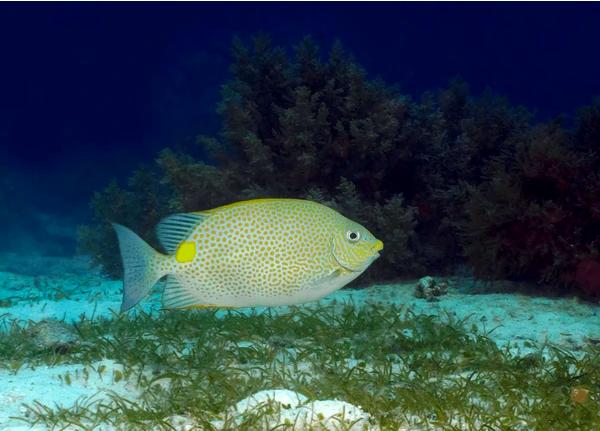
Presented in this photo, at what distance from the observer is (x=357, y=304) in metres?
6.09

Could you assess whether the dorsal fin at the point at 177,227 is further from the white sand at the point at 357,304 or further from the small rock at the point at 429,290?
the small rock at the point at 429,290

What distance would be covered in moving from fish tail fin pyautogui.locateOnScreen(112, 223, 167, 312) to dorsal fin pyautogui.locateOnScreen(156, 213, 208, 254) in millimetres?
100

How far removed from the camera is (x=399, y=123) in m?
7.99

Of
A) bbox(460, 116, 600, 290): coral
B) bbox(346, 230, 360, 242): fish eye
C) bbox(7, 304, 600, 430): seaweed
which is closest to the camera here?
bbox(7, 304, 600, 430): seaweed

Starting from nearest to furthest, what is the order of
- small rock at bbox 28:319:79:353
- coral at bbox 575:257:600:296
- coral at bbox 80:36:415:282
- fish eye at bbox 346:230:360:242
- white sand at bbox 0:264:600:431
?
1. fish eye at bbox 346:230:360:242
2. white sand at bbox 0:264:600:431
3. small rock at bbox 28:319:79:353
4. coral at bbox 575:257:600:296
5. coral at bbox 80:36:415:282

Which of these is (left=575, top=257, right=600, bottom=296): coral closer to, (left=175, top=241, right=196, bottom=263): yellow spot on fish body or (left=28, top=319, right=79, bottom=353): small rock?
(left=175, top=241, right=196, bottom=263): yellow spot on fish body

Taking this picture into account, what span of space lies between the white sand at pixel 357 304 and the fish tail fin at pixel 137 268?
831 millimetres

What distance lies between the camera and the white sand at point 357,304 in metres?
3.45

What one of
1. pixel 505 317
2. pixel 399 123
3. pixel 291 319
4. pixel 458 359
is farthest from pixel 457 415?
pixel 399 123

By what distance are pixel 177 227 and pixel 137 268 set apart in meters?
0.34

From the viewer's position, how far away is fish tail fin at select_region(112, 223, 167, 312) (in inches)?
120

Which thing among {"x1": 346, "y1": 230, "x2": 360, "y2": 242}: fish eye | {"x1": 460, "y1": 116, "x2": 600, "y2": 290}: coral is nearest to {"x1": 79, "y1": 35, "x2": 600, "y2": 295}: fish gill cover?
{"x1": 460, "y1": 116, "x2": 600, "y2": 290}: coral

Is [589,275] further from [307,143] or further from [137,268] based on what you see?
[137,268]

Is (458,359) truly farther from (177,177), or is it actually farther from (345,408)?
(177,177)
